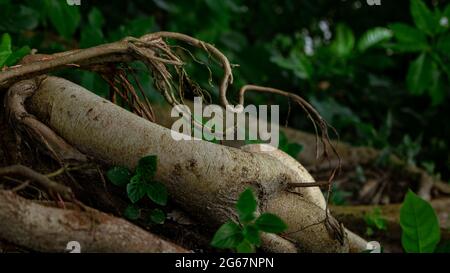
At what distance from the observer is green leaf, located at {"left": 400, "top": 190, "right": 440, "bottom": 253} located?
1751mm

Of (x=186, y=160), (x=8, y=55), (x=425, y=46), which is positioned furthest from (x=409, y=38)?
(x=8, y=55)

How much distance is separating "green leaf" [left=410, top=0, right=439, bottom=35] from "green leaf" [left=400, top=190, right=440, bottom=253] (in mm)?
2149

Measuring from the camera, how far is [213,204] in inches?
69.4

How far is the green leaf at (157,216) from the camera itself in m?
1.78

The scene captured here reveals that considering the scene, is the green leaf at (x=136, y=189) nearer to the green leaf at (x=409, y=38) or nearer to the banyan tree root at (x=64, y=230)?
the banyan tree root at (x=64, y=230)

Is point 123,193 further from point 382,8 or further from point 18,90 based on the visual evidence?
point 382,8

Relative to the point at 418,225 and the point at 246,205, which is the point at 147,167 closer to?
the point at 246,205

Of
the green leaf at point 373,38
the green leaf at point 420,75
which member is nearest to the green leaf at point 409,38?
the green leaf at point 420,75

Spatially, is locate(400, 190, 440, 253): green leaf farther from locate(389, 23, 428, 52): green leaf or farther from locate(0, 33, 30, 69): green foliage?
locate(389, 23, 428, 52): green leaf

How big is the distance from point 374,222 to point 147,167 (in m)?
1.26

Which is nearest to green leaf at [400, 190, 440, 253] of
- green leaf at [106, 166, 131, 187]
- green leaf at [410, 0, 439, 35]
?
green leaf at [106, 166, 131, 187]

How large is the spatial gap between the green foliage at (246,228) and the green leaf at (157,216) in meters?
0.25
